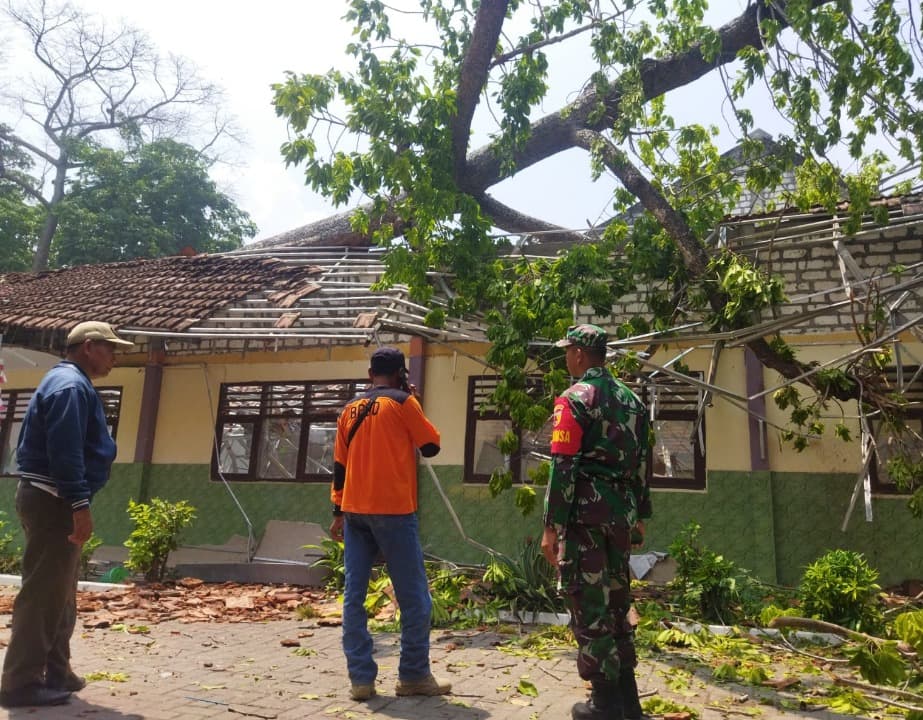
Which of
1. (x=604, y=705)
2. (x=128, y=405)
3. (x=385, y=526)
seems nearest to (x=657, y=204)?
(x=385, y=526)

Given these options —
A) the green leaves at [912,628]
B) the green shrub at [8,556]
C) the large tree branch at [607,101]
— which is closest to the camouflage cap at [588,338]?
the green leaves at [912,628]

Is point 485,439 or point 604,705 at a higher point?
point 485,439

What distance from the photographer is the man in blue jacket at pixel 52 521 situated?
3523 millimetres

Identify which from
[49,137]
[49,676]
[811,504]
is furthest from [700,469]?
[49,137]

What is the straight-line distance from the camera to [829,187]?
6.25m

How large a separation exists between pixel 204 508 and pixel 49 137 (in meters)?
24.7

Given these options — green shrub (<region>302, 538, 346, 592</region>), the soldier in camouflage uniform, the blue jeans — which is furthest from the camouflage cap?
green shrub (<region>302, 538, 346, 592</region>)

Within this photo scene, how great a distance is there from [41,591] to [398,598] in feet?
5.88

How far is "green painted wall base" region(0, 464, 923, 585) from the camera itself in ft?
24.4

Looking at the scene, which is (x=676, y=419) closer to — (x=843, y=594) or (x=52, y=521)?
(x=843, y=594)

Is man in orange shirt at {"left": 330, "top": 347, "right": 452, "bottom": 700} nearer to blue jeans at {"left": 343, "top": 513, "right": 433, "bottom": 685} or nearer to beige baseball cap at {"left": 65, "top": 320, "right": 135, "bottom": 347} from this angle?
blue jeans at {"left": 343, "top": 513, "right": 433, "bottom": 685}

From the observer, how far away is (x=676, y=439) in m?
8.34

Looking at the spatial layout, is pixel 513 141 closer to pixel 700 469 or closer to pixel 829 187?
pixel 829 187

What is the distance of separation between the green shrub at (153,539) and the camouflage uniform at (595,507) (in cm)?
614
